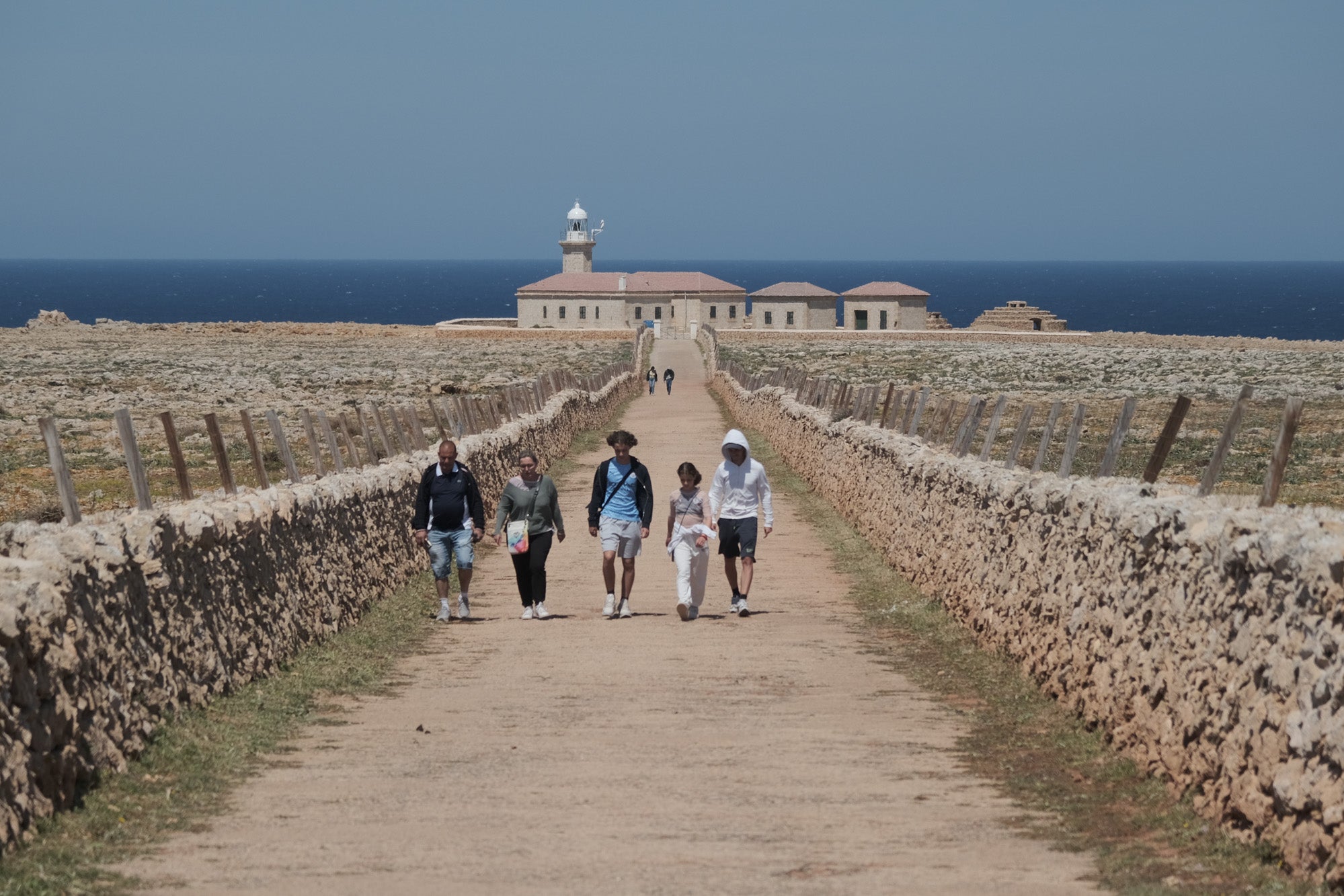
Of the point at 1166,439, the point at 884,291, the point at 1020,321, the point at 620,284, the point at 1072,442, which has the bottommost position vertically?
the point at 1072,442

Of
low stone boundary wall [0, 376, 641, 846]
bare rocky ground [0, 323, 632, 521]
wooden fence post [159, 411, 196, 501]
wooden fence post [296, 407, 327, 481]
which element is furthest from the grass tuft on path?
bare rocky ground [0, 323, 632, 521]

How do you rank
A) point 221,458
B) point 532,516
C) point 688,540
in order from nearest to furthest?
point 221,458 → point 688,540 → point 532,516

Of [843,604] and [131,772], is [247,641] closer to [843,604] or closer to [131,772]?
[131,772]

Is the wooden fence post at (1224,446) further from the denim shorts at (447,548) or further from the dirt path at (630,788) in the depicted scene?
the denim shorts at (447,548)

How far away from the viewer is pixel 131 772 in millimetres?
7840

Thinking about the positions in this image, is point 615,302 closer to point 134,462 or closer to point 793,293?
point 793,293

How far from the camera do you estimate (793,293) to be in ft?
336

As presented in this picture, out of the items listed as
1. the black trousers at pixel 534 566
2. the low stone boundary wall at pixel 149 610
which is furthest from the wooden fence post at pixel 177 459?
the black trousers at pixel 534 566

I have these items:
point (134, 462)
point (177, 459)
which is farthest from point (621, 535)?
point (134, 462)

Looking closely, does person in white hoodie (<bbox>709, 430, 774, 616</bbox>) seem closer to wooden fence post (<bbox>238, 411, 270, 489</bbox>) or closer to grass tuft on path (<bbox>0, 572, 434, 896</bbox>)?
grass tuft on path (<bbox>0, 572, 434, 896</bbox>)

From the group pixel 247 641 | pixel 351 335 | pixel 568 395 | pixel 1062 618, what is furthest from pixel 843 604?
pixel 351 335

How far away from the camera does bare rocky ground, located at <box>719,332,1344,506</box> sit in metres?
18.2

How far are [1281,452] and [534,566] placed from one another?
721 cm

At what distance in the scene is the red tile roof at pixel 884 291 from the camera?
336 feet
